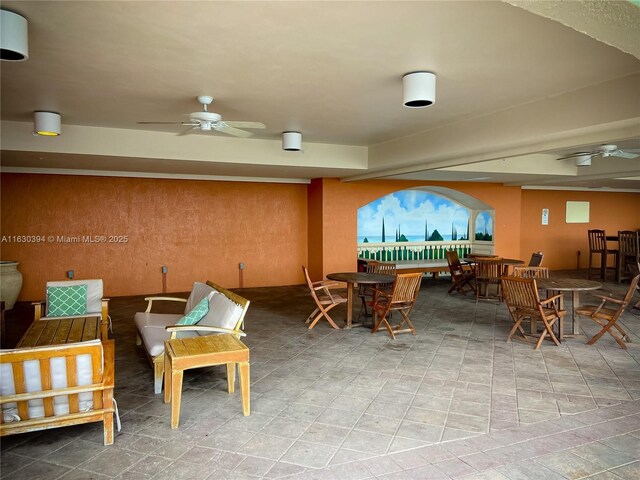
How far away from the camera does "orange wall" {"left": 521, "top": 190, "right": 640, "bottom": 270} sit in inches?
531

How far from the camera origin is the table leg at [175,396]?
339cm

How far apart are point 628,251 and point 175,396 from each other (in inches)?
448

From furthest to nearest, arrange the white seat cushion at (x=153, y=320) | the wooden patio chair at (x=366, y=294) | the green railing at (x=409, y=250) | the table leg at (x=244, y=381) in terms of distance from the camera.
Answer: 1. the green railing at (x=409, y=250)
2. the wooden patio chair at (x=366, y=294)
3. the white seat cushion at (x=153, y=320)
4. the table leg at (x=244, y=381)

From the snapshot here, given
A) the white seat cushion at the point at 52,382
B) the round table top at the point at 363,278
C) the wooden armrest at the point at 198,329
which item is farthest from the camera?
the round table top at the point at 363,278

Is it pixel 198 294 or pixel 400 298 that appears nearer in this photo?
pixel 198 294

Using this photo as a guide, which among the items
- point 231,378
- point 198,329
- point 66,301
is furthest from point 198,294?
point 66,301

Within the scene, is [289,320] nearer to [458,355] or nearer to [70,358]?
[458,355]

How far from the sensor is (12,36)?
2.72 meters

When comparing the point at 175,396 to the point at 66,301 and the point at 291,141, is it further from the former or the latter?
the point at 291,141

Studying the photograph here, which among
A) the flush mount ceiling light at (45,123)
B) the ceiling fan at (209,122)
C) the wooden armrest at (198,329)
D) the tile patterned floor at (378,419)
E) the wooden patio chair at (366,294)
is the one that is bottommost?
the tile patterned floor at (378,419)

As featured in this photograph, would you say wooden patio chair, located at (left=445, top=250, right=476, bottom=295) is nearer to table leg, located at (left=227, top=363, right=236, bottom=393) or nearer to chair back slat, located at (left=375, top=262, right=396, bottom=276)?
chair back slat, located at (left=375, top=262, right=396, bottom=276)

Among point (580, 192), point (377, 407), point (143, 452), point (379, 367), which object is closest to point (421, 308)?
point (379, 367)

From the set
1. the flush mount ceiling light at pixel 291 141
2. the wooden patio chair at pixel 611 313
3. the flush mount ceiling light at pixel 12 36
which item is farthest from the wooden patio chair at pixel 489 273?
the flush mount ceiling light at pixel 12 36

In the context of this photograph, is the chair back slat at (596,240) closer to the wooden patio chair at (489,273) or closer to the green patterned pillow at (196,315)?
the wooden patio chair at (489,273)
